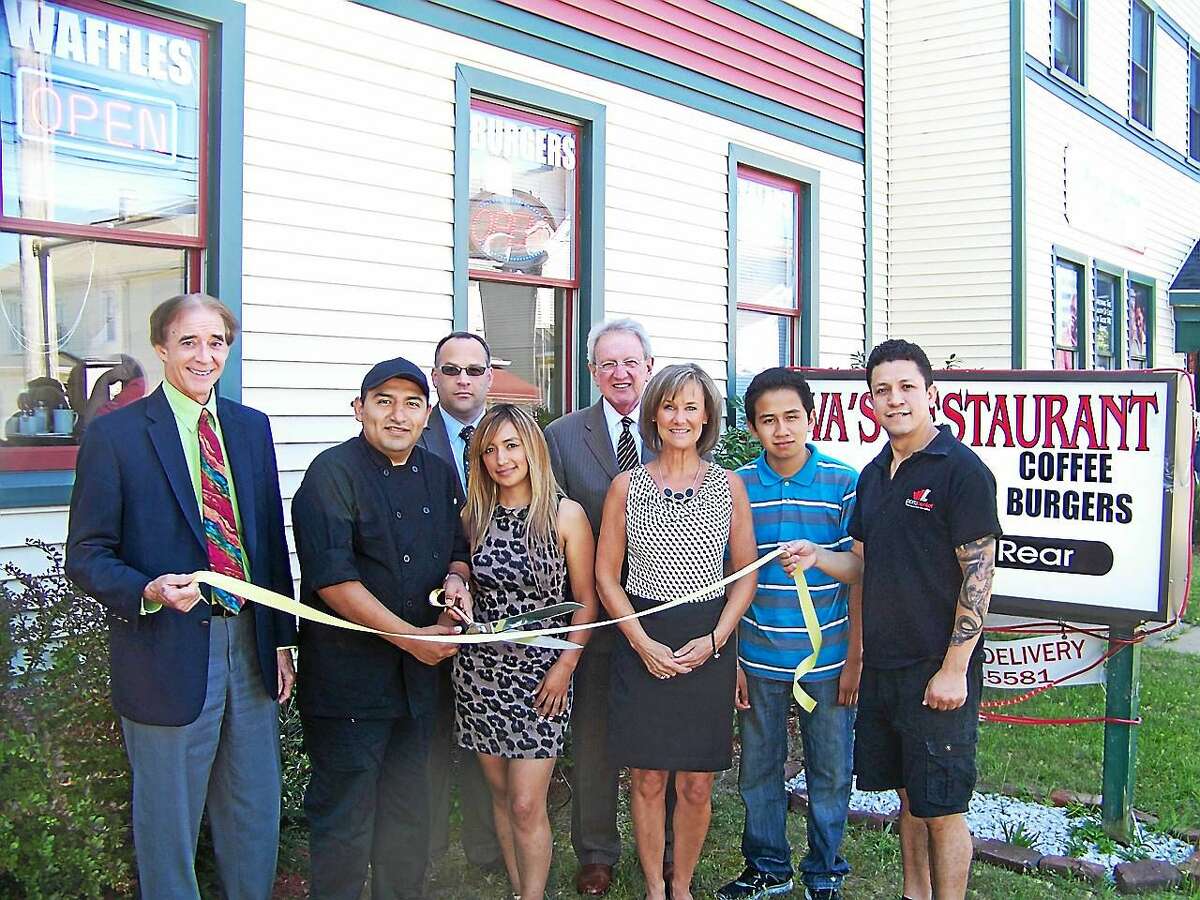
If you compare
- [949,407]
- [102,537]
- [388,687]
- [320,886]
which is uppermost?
[949,407]

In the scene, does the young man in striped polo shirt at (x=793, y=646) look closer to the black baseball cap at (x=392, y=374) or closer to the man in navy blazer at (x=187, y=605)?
the black baseball cap at (x=392, y=374)

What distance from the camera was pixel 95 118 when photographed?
450 centimetres

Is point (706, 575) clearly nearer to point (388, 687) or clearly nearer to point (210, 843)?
point (388, 687)

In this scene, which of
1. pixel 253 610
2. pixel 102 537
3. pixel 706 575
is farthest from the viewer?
pixel 706 575

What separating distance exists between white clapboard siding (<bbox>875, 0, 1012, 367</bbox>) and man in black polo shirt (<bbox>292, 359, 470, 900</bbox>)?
8534 millimetres

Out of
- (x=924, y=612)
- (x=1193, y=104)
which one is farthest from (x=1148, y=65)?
(x=924, y=612)

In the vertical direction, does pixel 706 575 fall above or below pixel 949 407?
below

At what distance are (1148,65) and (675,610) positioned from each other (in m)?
14.5

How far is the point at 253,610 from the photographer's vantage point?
10.6ft

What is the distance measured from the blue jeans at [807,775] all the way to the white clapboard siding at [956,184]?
7918mm

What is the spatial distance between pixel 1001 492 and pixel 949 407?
1.57 feet

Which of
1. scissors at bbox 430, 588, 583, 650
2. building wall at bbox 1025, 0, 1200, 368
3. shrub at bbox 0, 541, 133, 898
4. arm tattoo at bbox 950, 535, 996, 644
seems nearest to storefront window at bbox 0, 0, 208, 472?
shrub at bbox 0, 541, 133, 898

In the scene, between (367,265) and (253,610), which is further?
(367,265)

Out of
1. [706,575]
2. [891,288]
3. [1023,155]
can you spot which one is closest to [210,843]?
[706,575]
